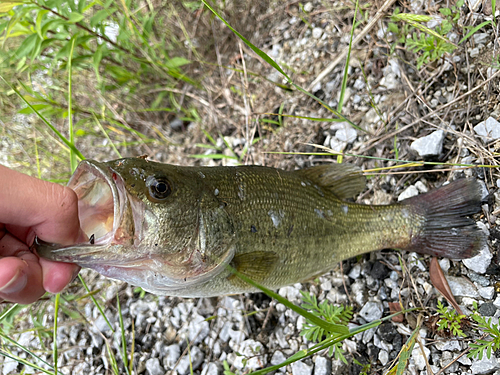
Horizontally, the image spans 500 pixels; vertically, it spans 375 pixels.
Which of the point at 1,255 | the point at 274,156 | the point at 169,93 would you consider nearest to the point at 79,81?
the point at 169,93

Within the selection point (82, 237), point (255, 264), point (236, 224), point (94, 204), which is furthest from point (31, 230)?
point (255, 264)

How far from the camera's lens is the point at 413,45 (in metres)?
3.33

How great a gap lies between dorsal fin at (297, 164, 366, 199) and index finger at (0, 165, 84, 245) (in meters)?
1.82

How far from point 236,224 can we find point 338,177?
1136 mm

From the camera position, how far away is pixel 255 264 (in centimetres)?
265

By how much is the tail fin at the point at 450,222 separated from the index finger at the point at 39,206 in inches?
104

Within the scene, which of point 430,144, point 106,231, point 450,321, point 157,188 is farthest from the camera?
point 430,144

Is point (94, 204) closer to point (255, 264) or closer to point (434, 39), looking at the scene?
point (255, 264)

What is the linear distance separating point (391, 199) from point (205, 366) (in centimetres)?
250

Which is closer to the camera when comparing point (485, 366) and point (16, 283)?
point (16, 283)

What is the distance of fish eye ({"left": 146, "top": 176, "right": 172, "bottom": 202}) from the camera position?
2.34 meters

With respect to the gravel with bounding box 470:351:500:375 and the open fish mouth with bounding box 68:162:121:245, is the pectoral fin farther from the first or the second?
the gravel with bounding box 470:351:500:375

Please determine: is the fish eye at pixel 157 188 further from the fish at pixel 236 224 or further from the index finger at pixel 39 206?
the index finger at pixel 39 206

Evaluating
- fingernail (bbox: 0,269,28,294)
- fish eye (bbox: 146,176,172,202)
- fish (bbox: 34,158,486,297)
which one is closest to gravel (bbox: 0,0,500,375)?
fish (bbox: 34,158,486,297)
